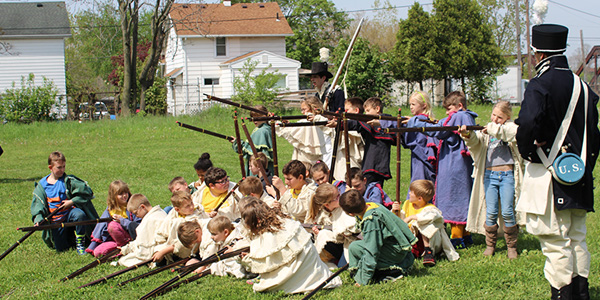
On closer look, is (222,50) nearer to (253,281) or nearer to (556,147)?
(253,281)

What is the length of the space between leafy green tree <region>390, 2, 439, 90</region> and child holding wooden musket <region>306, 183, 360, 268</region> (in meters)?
24.2

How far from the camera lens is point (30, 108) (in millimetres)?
28078

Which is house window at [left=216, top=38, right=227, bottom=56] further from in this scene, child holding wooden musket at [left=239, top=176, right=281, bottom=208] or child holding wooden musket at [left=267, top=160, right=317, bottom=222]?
child holding wooden musket at [left=267, top=160, right=317, bottom=222]

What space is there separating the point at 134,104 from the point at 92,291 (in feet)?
88.6

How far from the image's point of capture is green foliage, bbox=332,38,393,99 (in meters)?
27.7

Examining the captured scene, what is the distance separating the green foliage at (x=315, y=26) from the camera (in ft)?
161

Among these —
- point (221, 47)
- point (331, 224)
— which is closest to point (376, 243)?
point (331, 224)

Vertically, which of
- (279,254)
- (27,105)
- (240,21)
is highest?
(240,21)

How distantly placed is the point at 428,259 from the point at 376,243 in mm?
983

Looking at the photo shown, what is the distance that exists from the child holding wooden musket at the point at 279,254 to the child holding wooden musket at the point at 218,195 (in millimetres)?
1839

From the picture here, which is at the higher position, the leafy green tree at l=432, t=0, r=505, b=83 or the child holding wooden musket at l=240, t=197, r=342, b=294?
the leafy green tree at l=432, t=0, r=505, b=83

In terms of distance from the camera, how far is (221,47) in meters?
37.8

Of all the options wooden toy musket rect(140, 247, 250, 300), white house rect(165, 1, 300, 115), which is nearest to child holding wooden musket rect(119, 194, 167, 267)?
wooden toy musket rect(140, 247, 250, 300)

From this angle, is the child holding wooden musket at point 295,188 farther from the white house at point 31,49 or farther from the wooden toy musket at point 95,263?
the white house at point 31,49
